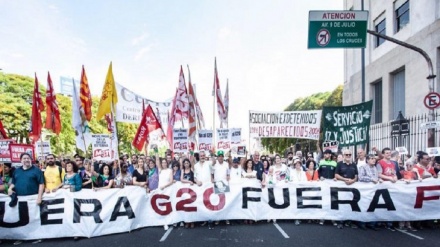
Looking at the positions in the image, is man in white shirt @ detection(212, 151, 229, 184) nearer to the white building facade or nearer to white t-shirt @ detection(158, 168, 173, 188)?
white t-shirt @ detection(158, 168, 173, 188)

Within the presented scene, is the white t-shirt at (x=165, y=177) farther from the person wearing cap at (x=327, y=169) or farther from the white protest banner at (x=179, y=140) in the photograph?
the white protest banner at (x=179, y=140)

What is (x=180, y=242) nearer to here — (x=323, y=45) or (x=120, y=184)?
(x=120, y=184)

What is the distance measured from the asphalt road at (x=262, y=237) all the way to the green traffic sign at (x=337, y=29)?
4854mm

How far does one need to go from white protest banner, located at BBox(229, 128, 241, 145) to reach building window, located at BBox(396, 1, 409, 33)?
12.8m

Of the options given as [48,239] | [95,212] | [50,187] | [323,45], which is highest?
[323,45]

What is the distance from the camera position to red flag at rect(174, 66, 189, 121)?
44.5ft

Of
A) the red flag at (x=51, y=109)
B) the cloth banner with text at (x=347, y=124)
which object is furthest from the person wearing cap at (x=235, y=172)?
the red flag at (x=51, y=109)

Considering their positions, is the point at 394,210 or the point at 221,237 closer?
the point at 221,237

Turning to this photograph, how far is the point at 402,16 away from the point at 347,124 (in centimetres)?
1422

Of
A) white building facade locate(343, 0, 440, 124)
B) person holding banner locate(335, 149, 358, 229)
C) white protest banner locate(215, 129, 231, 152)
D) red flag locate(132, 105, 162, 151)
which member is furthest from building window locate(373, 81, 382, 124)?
red flag locate(132, 105, 162, 151)

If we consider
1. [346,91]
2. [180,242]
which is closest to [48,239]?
[180,242]

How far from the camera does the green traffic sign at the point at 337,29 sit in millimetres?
9781

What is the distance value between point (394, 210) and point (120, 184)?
6705 millimetres

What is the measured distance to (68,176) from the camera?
323 inches
